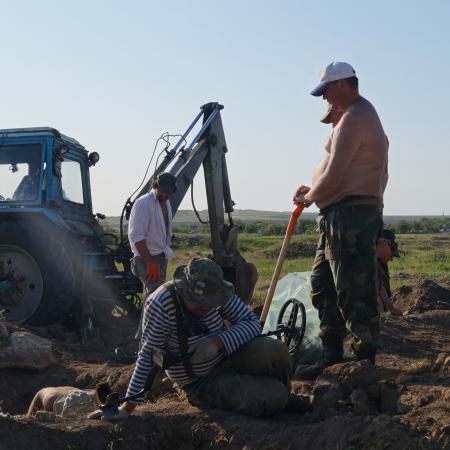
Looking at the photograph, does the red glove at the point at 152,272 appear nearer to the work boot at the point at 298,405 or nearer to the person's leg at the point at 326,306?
the person's leg at the point at 326,306

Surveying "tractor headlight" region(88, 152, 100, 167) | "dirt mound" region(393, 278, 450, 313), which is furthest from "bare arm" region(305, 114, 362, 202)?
"dirt mound" region(393, 278, 450, 313)

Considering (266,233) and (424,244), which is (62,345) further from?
(266,233)

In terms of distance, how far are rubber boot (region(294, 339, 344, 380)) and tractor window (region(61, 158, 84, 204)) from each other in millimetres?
4884

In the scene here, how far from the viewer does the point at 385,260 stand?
6531mm

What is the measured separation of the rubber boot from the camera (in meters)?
6.07

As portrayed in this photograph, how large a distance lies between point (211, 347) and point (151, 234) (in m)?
2.65

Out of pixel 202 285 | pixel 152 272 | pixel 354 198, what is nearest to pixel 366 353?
pixel 354 198

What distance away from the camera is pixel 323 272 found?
601cm

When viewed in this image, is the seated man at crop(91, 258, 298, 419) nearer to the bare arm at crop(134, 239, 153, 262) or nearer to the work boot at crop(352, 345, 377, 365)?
the work boot at crop(352, 345, 377, 365)

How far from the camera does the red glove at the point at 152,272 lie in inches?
294

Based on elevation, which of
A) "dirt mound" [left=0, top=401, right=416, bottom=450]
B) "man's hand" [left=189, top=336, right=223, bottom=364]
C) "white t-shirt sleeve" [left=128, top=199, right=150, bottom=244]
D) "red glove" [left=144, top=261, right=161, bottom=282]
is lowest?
"dirt mound" [left=0, top=401, right=416, bottom=450]

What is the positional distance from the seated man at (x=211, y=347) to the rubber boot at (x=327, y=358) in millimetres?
740

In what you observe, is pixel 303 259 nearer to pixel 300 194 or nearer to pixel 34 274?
Answer: pixel 34 274

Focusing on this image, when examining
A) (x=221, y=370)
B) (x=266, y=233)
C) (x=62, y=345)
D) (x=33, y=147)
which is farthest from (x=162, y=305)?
(x=266, y=233)
